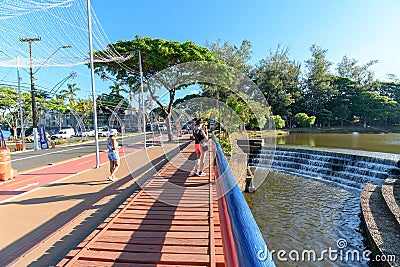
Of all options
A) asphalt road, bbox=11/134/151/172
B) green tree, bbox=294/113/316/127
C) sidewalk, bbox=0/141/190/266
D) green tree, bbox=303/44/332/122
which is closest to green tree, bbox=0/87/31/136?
asphalt road, bbox=11/134/151/172

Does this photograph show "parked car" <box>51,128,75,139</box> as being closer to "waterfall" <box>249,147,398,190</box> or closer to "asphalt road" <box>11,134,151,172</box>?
"asphalt road" <box>11,134,151,172</box>

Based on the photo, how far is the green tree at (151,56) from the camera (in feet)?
55.4

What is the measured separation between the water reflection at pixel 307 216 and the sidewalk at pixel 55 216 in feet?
13.1

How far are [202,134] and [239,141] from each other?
1650 cm

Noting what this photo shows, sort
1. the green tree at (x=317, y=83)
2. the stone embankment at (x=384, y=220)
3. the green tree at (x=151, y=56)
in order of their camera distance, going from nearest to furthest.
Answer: the stone embankment at (x=384, y=220)
the green tree at (x=151, y=56)
the green tree at (x=317, y=83)

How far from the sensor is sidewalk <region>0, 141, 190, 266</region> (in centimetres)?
346

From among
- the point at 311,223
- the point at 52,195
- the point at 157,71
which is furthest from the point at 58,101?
the point at 311,223

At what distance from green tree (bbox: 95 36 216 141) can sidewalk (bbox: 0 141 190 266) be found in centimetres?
1101

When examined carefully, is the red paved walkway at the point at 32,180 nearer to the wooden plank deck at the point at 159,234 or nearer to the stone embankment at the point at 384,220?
the wooden plank deck at the point at 159,234

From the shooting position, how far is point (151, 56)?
16.8 metres

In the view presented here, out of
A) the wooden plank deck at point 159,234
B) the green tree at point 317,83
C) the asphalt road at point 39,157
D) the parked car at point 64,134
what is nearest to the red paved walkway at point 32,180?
the asphalt road at point 39,157

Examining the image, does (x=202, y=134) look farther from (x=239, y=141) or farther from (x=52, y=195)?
(x=239, y=141)

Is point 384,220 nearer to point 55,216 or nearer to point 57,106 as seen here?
point 55,216

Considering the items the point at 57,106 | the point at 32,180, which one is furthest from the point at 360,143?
the point at 57,106
